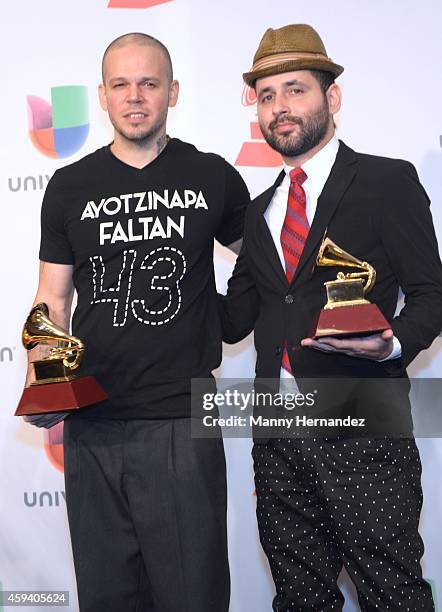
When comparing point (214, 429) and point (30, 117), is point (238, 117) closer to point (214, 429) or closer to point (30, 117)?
point (30, 117)

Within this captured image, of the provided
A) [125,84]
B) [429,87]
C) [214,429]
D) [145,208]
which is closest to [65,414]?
[214,429]

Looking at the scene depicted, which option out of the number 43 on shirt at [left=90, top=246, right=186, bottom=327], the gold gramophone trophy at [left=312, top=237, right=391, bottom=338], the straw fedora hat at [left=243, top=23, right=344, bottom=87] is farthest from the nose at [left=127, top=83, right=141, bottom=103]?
the gold gramophone trophy at [left=312, top=237, right=391, bottom=338]

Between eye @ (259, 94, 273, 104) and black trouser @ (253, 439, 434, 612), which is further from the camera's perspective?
eye @ (259, 94, 273, 104)

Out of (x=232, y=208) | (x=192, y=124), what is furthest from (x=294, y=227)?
(x=192, y=124)

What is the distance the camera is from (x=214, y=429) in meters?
2.09

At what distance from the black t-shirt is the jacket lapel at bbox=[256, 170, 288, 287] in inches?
4.9

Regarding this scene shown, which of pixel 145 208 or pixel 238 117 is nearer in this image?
pixel 145 208

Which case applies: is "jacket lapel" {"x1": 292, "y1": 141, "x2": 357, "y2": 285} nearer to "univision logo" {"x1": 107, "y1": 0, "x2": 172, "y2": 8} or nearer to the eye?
the eye

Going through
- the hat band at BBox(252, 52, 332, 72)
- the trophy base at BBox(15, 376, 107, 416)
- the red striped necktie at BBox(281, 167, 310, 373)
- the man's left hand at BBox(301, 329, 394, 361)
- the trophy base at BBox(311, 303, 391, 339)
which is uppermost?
the hat band at BBox(252, 52, 332, 72)

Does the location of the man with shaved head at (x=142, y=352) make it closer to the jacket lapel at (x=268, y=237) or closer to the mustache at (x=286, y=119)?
the jacket lapel at (x=268, y=237)

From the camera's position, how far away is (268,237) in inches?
79.9

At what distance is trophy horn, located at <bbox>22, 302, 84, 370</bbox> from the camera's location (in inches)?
78.8

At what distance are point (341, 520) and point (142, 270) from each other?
2.51 ft

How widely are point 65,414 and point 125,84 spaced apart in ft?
2.80
